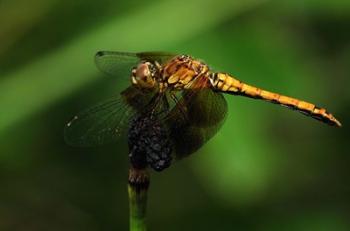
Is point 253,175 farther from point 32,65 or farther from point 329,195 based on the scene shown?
point 329,195

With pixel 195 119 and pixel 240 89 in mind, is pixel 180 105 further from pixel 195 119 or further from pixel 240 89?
pixel 240 89

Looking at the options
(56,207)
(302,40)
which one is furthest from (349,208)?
(56,207)

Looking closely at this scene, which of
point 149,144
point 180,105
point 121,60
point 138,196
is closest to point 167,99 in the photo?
point 180,105

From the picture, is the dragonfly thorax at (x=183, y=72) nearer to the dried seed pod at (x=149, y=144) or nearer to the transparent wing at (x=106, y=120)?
the transparent wing at (x=106, y=120)

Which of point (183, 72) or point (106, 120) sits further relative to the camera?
point (183, 72)

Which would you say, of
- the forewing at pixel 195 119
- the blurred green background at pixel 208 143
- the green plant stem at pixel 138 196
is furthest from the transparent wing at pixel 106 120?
the green plant stem at pixel 138 196

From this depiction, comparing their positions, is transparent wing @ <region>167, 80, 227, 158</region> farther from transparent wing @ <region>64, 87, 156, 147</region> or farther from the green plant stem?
the green plant stem
